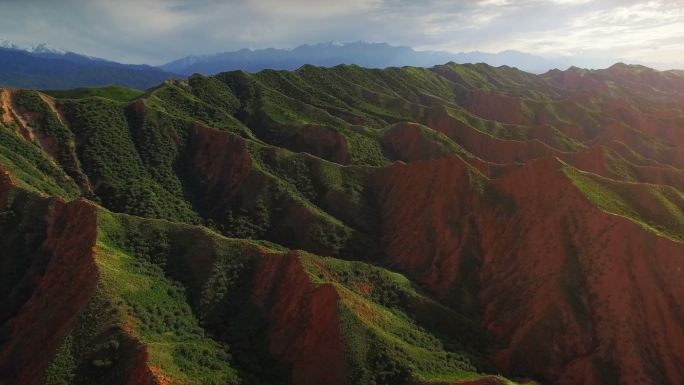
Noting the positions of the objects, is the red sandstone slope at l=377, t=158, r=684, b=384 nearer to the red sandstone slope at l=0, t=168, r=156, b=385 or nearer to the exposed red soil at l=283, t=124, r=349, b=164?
the exposed red soil at l=283, t=124, r=349, b=164

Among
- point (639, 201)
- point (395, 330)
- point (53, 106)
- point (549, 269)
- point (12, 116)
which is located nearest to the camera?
point (395, 330)

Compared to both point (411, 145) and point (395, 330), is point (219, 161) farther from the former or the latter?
point (395, 330)

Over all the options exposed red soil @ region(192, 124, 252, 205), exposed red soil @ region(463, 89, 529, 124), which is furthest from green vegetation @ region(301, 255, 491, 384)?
exposed red soil @ region(463, 89, 529, 124)

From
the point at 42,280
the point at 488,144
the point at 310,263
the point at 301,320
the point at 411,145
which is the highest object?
the point at 411,145

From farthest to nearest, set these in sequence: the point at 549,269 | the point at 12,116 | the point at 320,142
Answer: the point at 320,142
the point at 12,116
the point at 549,269

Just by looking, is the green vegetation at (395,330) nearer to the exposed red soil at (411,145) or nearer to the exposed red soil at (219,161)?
the exposed red soil at (219,161)

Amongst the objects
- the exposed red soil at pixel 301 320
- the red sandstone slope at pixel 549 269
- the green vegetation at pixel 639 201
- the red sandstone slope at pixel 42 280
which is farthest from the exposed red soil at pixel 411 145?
the red sandstone slope at pixel 42 280

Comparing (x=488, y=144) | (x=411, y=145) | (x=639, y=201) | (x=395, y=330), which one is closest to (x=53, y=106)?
(x=411, y=145)
